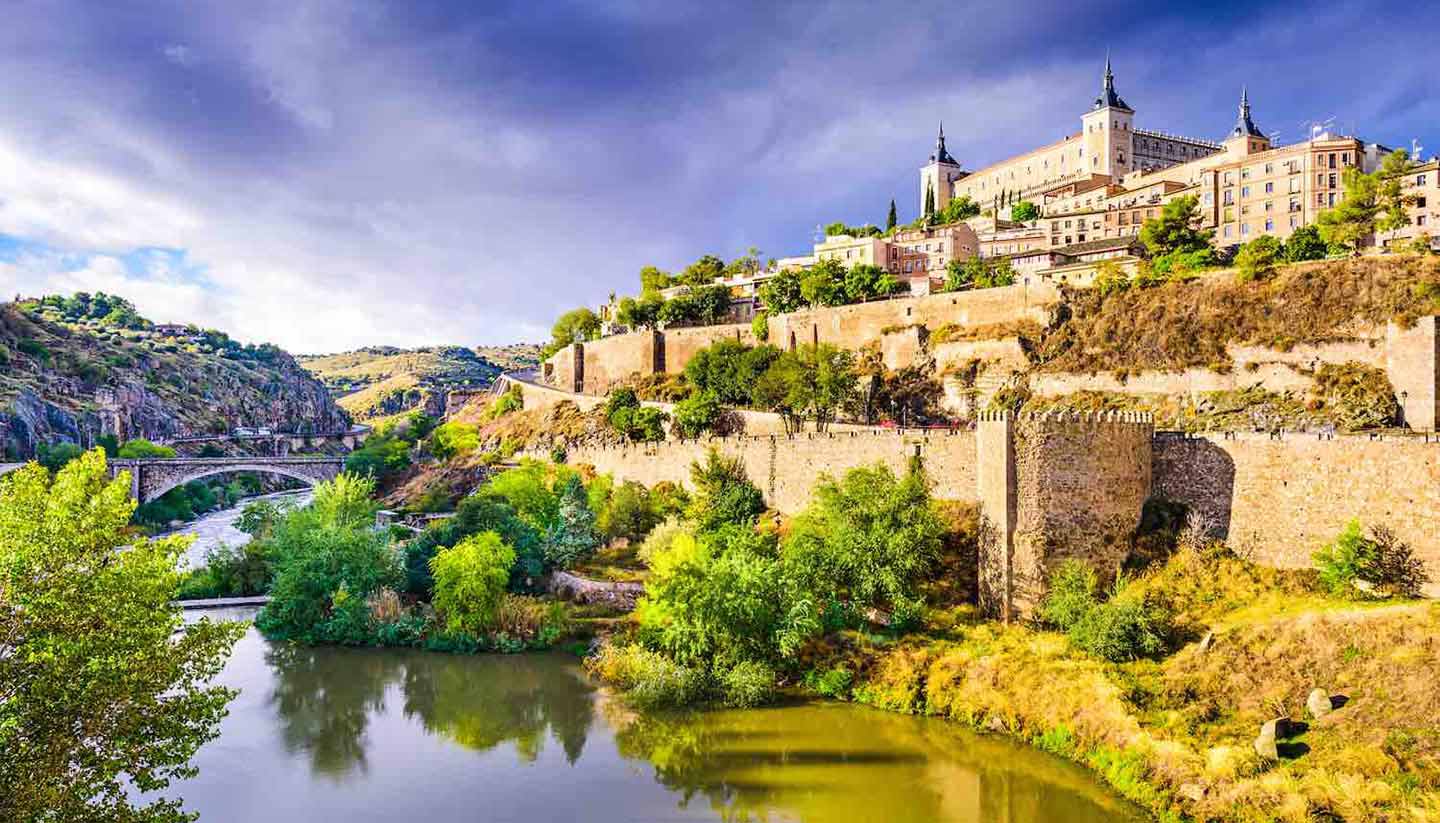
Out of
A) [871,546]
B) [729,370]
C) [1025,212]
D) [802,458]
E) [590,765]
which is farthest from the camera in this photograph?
[1025,212]

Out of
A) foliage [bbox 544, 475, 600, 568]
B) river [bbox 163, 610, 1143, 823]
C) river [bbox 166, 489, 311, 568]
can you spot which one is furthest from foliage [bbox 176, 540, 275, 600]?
river [bbox 163, 610, 1143, 823]

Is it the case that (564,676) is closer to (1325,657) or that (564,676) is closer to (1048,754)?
(1048,754)

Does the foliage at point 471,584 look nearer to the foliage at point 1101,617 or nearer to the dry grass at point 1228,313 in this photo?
the foliage at point 1101,617

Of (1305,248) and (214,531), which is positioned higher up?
(1305,248)

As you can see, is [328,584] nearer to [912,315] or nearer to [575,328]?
[912,315]

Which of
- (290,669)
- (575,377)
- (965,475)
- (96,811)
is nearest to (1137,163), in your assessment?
(575,377)

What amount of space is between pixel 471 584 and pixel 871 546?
13191 millimetres

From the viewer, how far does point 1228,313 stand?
1561 inches

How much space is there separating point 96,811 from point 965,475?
71.0 feet

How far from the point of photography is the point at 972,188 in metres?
94.3

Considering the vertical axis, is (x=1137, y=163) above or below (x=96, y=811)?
above

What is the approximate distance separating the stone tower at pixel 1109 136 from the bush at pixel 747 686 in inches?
2919

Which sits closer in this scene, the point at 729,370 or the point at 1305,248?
the point at 1305,248

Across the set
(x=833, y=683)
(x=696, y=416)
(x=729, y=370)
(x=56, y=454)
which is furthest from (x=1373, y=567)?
(x=56, y=454)
